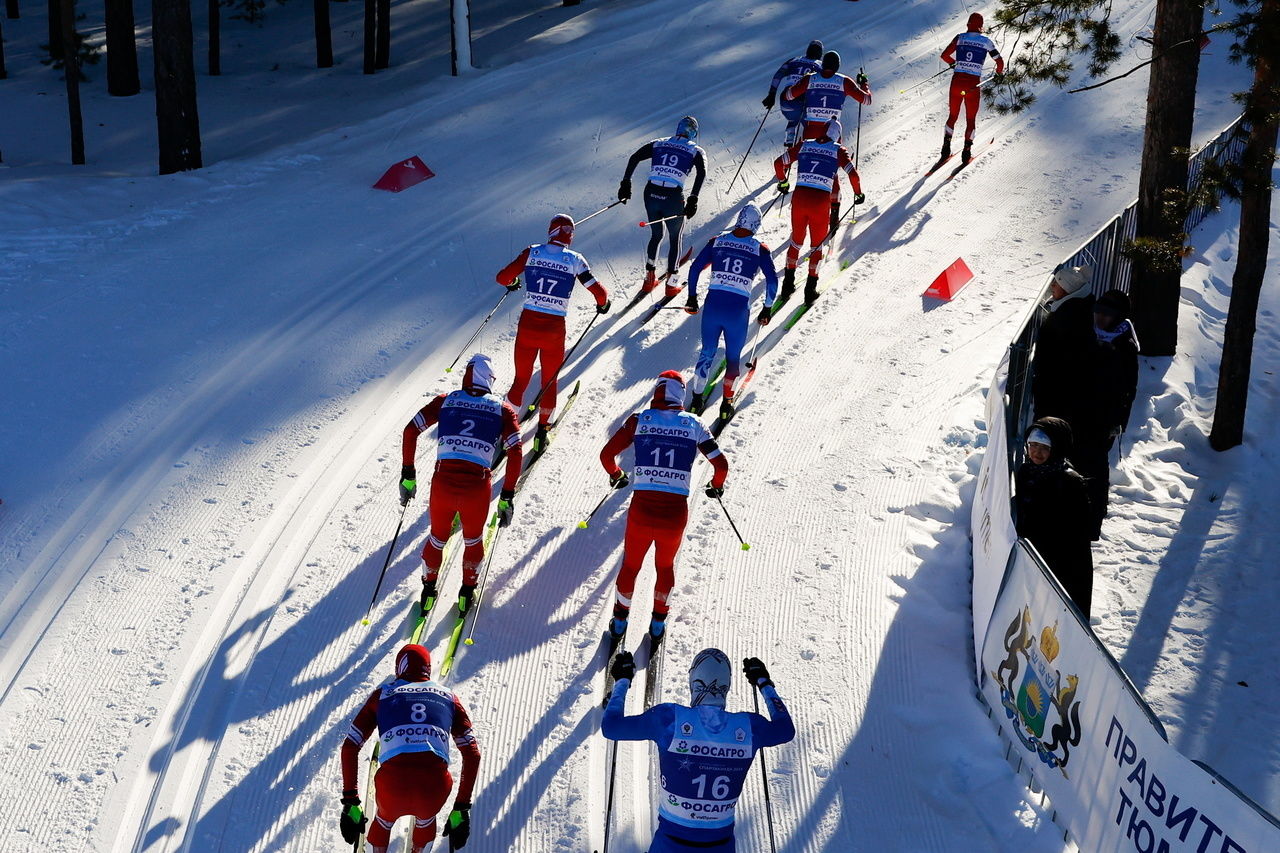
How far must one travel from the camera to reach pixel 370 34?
946 inches

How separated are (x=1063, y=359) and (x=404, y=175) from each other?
9723mm

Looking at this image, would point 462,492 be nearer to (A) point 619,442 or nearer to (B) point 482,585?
(B) point 482,585

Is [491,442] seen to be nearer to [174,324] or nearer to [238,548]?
[238,548]

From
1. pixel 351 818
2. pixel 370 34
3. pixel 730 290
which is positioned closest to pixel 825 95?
pixel 730 290

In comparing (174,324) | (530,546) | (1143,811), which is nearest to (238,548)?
(530,546)

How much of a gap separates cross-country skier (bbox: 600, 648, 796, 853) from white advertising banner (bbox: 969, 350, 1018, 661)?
2349 millimetres

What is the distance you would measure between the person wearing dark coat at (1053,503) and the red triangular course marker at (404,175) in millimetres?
10482

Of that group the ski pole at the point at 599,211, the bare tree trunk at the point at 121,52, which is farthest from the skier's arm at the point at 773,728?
the bare tree trunk at the point at 121,52

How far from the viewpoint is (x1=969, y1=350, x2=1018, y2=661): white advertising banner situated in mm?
7184

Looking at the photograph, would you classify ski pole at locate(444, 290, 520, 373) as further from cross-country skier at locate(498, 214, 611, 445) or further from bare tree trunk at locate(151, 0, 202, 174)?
bare tree trunk at locate(151, 0, 202, 174)

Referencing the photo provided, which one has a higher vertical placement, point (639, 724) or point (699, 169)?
point (699, 169)

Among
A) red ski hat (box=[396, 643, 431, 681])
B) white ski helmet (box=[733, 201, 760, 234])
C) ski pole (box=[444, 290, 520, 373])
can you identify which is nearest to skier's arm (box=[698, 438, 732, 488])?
red ski hat (box=[396, 643, 431, 681])

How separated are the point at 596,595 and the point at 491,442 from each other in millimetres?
1431

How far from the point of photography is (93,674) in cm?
740
